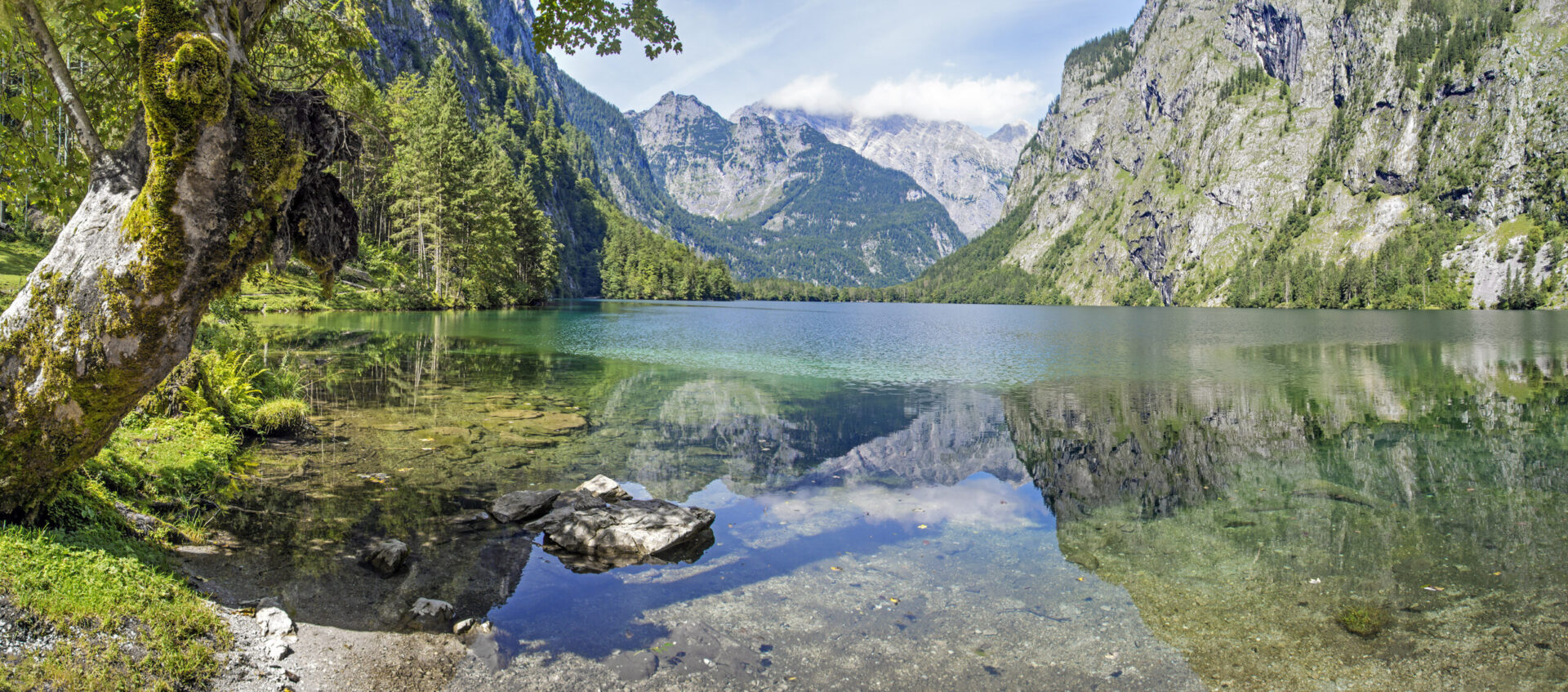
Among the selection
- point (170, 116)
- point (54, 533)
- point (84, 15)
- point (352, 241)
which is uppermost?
point (84, 15)

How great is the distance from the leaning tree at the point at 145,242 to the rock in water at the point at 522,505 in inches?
192

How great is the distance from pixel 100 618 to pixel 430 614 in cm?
248

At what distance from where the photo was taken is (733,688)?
609 cm

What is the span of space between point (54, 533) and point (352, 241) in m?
3.70

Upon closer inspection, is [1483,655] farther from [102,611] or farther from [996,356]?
[996,356]

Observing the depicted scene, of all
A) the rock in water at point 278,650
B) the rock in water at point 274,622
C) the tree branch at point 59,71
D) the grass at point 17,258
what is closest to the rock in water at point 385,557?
the rock in water at point 274,622

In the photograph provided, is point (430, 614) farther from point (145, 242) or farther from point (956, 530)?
point (956, 530)

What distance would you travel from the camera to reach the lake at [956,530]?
6863 millimetres

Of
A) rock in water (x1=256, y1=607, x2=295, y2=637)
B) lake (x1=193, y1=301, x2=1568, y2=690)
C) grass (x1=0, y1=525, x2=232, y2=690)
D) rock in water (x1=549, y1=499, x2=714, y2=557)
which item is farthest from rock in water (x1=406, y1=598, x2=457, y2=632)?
rock in water (x1=549, y1=499, x2=714, y2=557)

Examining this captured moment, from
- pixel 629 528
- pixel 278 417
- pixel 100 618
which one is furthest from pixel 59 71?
pixel 278 417

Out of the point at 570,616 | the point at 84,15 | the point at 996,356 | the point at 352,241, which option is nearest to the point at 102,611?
the point at 570,616

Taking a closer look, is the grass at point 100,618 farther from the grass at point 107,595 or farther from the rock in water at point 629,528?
the rock in water at point 629,528

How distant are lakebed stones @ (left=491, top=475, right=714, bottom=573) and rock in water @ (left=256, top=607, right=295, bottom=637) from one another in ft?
10.1

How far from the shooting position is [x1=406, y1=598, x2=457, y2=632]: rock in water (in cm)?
682
